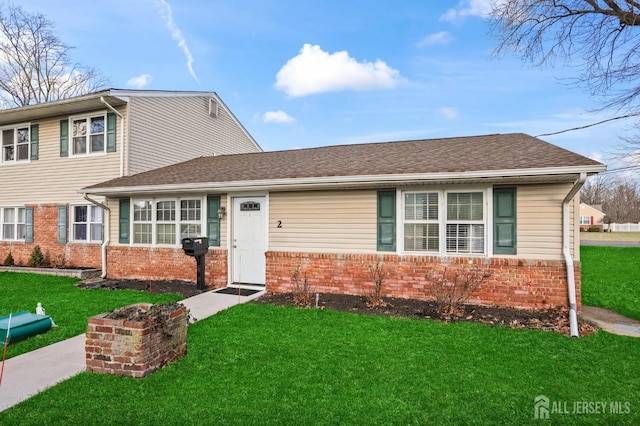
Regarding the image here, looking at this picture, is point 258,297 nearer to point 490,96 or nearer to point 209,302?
point 209,302

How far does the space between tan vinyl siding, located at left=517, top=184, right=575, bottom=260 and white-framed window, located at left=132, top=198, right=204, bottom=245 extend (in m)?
7.27

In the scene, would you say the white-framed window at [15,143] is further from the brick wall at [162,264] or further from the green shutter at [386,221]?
the green shutter at [386,221]

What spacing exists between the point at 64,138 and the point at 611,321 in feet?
50.5

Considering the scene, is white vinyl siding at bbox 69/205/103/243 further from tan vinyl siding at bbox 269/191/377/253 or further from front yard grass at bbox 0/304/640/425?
front yard grass at bbox 0/304/640/425

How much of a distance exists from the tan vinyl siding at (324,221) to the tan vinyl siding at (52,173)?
6.11 m

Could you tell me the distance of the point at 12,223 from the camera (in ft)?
42.6

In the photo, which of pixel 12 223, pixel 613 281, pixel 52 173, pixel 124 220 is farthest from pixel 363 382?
pixel 12 223

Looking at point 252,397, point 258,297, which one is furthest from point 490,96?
point 252,397

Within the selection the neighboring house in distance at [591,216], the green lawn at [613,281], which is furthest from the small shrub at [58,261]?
the neighboring house in distance at [591,216]

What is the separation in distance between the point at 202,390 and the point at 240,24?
11.2m

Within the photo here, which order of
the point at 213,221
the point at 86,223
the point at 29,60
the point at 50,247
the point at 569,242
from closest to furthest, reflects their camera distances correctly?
1. the point at 569,242
2. the point at 213,221
3. the point at 86,223
4. the point at 50,247
5. the point at 29,60

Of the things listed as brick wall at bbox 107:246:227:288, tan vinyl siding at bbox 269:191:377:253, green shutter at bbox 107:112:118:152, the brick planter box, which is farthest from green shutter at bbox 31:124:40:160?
the brick planter box

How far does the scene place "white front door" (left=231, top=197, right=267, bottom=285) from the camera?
868cm

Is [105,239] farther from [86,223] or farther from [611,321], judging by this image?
[611,321]
